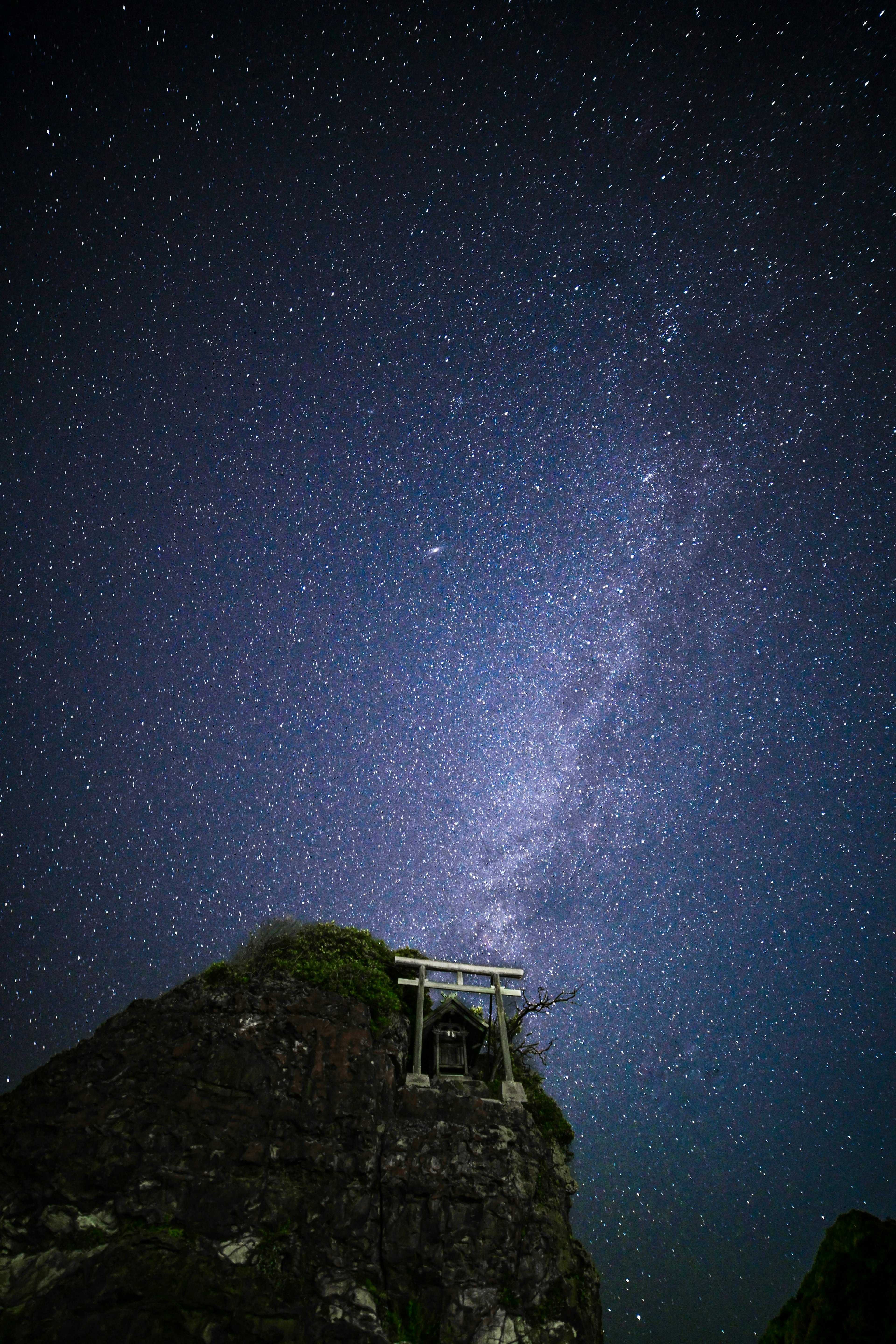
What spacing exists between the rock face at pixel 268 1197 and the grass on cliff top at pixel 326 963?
2.43 ft

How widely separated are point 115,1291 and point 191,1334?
133 centimetres

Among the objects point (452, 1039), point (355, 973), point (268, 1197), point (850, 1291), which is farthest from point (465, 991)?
point (850, 1291)

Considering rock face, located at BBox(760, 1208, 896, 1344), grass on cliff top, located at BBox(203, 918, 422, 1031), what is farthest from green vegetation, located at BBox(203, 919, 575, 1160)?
rock face, located at BBox(760, 1208, 896, 1344)

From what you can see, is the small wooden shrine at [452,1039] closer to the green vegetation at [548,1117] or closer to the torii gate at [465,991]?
the torii gate at [465,991]

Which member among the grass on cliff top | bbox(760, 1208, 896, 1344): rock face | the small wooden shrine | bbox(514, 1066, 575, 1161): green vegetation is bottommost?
bbox(760, 1208, 896, 1344): rock face

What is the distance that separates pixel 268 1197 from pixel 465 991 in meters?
5.86

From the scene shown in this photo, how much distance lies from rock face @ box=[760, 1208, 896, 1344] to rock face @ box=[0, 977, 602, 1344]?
5.20 metres

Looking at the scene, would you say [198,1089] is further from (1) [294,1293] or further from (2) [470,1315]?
(2) [470,1315]

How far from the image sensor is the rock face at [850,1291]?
19.9 ft

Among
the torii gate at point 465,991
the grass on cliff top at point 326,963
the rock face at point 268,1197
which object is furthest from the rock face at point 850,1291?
the grass on cliff top at point 326,963

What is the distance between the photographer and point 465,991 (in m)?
14.6

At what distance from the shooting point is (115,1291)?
8742mm

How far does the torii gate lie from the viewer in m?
12.9

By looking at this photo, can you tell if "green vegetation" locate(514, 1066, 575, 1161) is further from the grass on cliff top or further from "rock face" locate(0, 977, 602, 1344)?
the grass on cliff top
